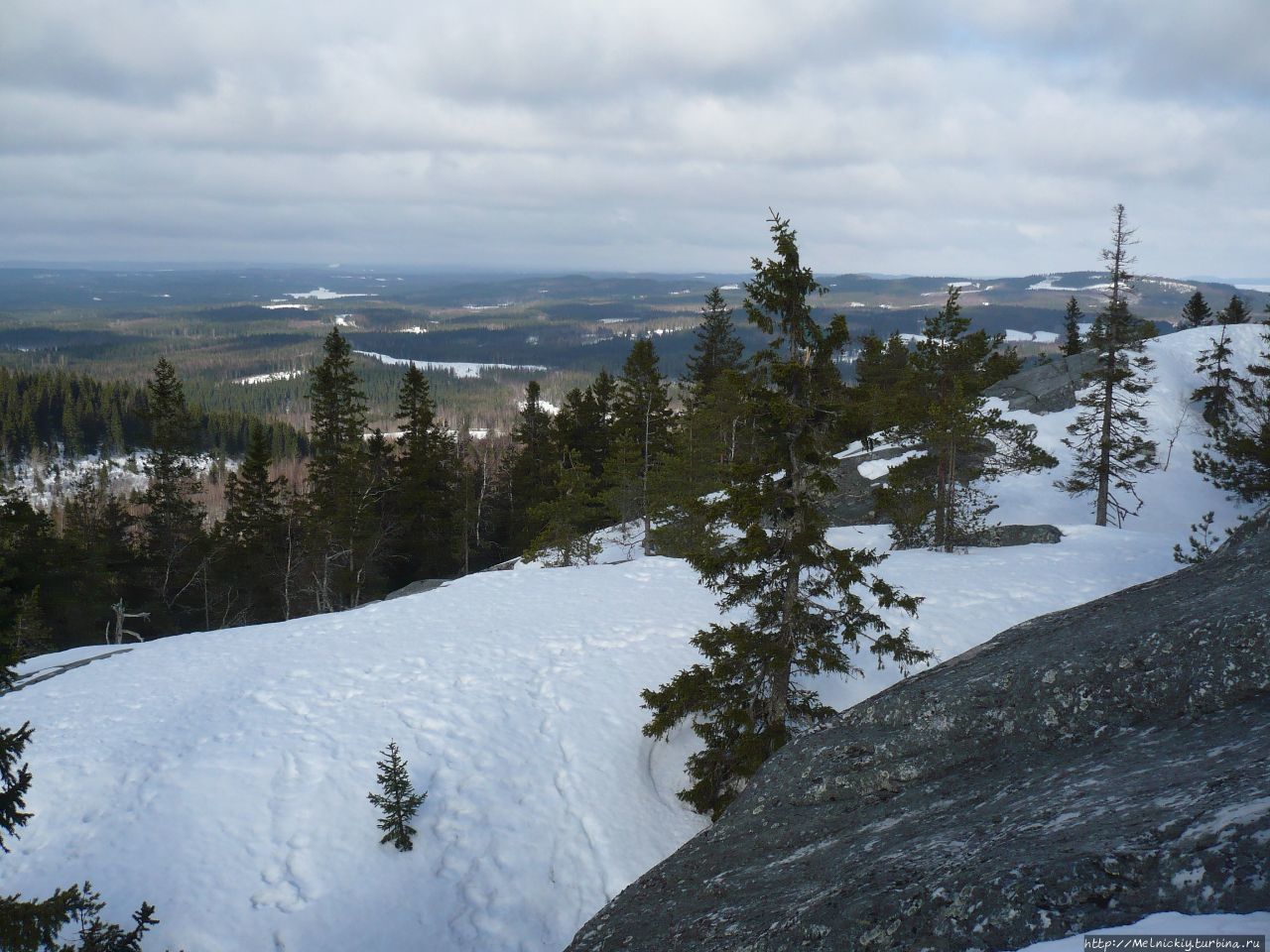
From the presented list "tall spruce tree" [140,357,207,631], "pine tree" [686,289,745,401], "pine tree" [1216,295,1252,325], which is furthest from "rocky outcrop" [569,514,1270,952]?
"pine tree" [1216,295,1252,325]

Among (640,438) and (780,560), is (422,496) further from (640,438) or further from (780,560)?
(780,560)

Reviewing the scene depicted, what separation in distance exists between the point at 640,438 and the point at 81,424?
13925 cm

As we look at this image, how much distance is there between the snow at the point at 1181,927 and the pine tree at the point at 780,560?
5868 mm

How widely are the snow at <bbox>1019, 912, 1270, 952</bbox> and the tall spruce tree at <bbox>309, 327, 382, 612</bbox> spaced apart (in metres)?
31.3

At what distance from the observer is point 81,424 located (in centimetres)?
12850

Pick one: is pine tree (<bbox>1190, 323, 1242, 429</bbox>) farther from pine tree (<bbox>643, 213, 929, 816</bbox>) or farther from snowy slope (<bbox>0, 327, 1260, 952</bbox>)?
pine tree (<bbox>643, 213, 929, 816</bbox>)

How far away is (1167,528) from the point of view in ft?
106

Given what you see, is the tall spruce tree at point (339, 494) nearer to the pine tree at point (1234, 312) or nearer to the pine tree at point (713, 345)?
the pine tree at point (713, 345)

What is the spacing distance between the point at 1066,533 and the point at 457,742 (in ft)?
73.2

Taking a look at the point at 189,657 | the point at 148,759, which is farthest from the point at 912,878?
the point at 189,657

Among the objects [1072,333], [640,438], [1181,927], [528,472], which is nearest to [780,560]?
[1181,927]

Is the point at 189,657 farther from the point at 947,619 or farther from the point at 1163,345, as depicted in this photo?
the point at 1163,345

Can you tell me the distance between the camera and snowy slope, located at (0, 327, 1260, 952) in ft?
29.5

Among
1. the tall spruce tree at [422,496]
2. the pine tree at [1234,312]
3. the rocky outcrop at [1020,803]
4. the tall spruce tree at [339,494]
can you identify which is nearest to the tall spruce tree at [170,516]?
the tall spruce tree at [339,494]
